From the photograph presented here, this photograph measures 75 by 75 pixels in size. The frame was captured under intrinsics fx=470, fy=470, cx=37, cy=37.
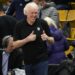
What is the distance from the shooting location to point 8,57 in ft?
24.7

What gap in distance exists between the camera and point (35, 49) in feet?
24.1

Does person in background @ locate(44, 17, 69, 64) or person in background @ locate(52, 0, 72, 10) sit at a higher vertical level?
person in background @ locate(52, 0, 72, 10)

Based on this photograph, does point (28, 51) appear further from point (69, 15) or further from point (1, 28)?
point (69, 15)

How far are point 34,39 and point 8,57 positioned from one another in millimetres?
610

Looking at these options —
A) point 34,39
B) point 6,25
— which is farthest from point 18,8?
point 34,39

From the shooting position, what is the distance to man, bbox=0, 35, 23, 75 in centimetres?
728

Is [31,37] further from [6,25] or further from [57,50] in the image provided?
[57,50]

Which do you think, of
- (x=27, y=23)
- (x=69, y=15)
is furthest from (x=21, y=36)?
(x=69, y=15)

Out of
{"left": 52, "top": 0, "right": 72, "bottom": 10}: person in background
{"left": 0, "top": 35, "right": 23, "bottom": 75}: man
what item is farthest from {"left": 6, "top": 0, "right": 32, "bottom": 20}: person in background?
{"left": 0, "top": 35, "right": 23, "bottom": 75}: man

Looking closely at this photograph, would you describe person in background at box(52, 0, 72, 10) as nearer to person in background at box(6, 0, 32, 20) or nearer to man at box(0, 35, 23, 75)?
person in background at box(6, 0, 32, 20)

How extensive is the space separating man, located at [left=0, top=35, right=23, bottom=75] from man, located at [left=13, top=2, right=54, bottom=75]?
13 cm

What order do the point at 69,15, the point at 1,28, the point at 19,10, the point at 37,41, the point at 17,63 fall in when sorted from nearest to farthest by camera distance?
the point at 37,41 < the point at 17,63 < the point at 1,28 < the point at 19,10 < the point at 69,15

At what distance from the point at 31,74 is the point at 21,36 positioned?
63 centimetres

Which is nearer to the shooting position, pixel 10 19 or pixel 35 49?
pixel 35 49
